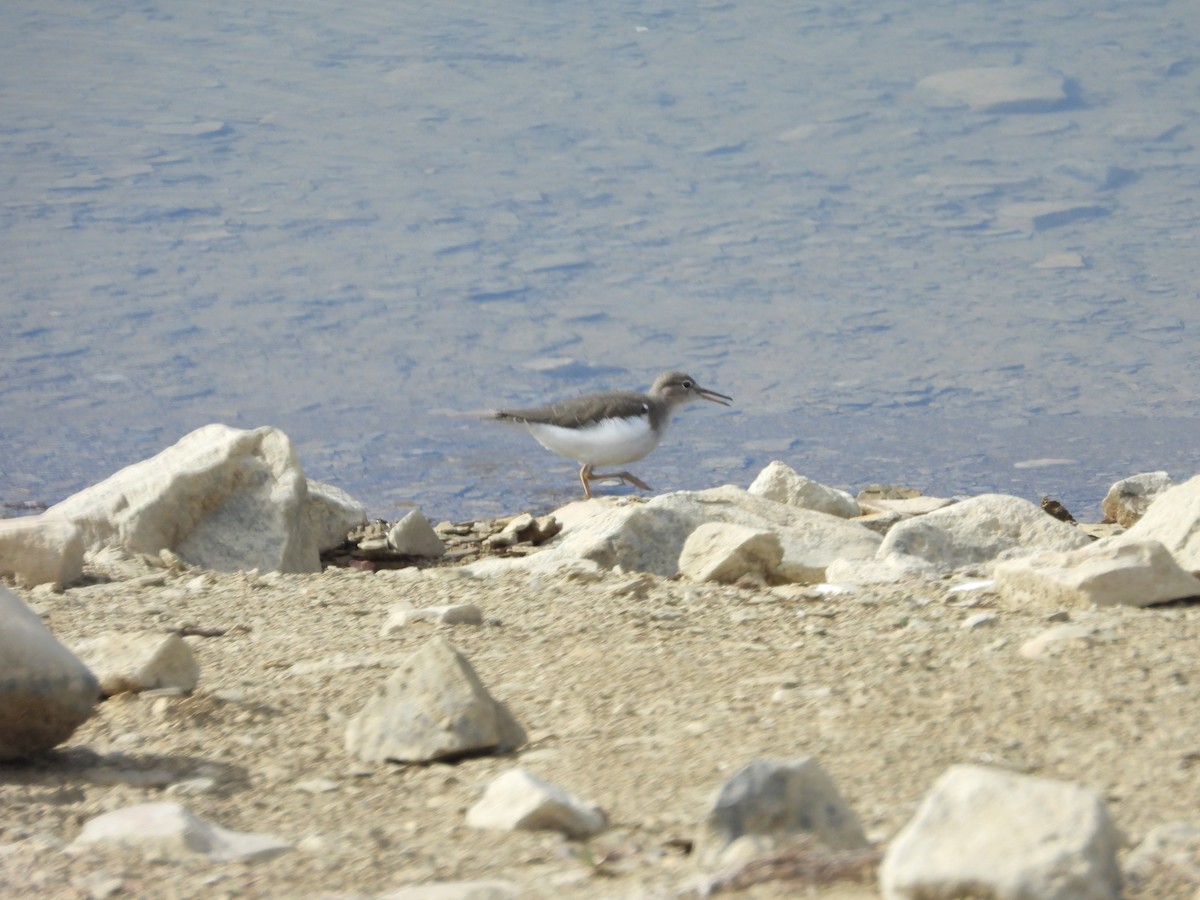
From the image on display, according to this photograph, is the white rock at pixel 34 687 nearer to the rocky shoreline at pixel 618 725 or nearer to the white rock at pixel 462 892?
the rocky shoreline at pixel 618 725

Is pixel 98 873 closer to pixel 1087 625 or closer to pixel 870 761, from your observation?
pixel 870 761

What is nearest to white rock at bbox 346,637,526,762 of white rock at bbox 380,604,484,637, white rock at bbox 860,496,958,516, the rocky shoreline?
the rocky shoreline

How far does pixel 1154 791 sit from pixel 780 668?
1.01 meters

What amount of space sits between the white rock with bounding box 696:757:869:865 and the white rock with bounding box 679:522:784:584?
229 cm

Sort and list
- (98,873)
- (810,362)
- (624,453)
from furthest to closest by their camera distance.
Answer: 1. (810,362)
2. (624,453)
3. (98,873)

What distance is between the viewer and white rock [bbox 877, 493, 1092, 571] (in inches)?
193

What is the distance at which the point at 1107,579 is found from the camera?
3604 mm

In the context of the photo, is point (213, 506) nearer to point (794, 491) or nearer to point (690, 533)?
point (690, 533)

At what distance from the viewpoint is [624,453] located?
25.6 feet

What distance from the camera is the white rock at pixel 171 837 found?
7.72ft

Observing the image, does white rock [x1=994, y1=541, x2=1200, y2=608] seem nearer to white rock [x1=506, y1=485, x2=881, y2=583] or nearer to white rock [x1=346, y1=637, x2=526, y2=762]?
white rock [x1=506, y1=485, x2=881, y2=583]

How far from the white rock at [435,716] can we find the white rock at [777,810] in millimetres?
759

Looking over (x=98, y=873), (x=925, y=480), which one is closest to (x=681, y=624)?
(x=98, y=873)

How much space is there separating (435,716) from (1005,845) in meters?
1.25
